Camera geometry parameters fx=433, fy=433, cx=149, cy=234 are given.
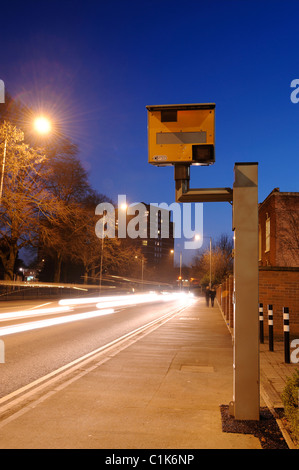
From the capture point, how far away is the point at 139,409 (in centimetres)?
582

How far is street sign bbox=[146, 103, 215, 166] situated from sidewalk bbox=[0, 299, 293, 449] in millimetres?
3366

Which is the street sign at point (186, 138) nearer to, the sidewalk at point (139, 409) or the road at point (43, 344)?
the sidewalk at point (139, 409)

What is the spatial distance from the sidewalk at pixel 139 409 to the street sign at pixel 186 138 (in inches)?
133

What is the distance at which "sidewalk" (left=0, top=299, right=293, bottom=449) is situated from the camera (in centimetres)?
453

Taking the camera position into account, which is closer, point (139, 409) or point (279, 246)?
point (139, 409)

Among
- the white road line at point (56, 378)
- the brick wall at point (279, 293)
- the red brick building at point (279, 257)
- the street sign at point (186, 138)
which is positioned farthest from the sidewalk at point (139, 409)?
the red brick building at point (279, 257)

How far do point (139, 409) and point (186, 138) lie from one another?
374 centimetres

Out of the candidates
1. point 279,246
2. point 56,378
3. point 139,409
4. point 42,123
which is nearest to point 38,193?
point 42,123

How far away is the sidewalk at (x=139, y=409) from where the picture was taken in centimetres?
453

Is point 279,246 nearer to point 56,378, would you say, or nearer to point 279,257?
point 279,257

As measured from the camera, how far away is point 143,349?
11336 mm

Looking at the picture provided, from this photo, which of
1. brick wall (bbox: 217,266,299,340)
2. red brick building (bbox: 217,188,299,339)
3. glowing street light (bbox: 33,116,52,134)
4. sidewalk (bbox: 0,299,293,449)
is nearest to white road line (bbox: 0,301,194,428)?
sidewalk (bbox: 0,299,293,449)

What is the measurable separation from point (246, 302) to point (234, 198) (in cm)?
131
